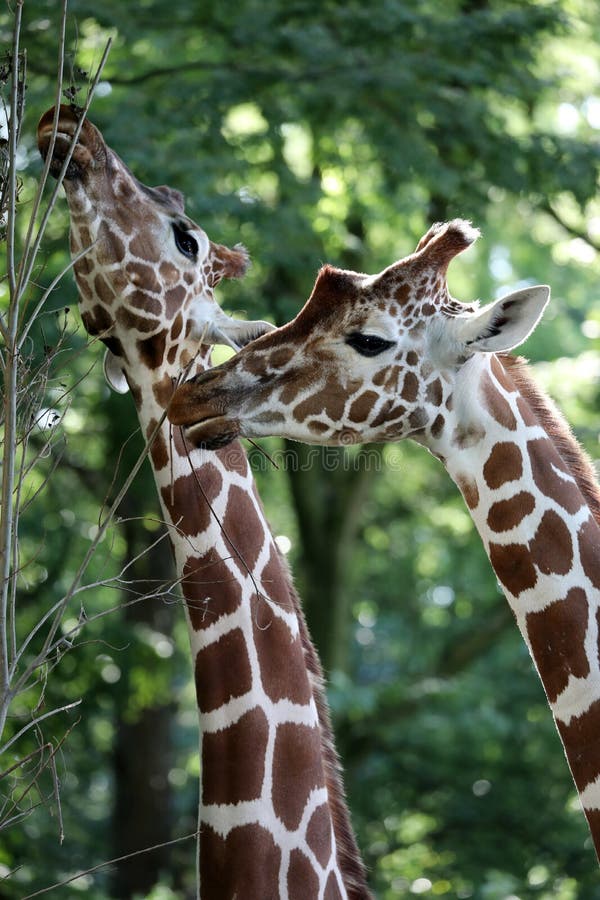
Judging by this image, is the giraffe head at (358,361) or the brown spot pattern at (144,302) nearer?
the giraffe head at (358,361)

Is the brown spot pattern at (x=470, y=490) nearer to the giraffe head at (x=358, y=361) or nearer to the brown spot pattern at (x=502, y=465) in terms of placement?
the brown spot pattern at (x=502, y=465)

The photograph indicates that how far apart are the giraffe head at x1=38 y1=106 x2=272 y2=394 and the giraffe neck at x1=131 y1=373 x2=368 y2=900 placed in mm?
176

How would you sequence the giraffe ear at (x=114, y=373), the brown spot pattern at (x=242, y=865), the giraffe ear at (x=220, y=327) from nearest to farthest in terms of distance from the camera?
the brown spot pattern at (x=242, y=865)
the giraffe ear at (x=220, y=327)
the giraffe ear at (x=114, y=373)

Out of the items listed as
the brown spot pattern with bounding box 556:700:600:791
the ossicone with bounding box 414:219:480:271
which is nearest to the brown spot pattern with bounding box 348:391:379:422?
the ossicone with bounding box 414:219:480:271

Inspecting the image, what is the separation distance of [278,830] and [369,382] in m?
1.44

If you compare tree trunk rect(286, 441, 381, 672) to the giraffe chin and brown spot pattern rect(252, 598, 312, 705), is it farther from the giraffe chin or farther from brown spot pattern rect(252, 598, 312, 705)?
the giraffe chin

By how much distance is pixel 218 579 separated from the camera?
13.3ft

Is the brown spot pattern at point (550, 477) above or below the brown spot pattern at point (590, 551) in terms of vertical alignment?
above

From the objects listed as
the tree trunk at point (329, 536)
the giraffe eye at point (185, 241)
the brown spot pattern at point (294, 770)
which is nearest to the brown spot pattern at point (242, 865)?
the brown spot pattern at point (294, 770)

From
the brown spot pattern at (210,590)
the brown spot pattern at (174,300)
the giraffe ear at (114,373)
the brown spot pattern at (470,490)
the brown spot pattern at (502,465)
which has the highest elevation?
the brown spot pattern at (174,300)

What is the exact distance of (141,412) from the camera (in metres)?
4.34

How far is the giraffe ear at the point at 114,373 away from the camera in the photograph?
14.9 ft

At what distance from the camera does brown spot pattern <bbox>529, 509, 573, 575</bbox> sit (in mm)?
3781

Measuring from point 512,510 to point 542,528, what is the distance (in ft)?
0.36
